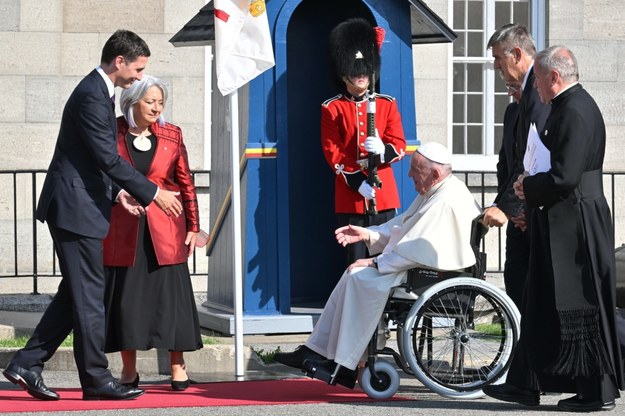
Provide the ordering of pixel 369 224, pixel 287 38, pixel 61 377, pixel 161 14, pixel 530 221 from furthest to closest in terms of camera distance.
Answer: pixel 161 14
pixel 287 38
pixel 369 224
pixel 61 377
pixel 530 221

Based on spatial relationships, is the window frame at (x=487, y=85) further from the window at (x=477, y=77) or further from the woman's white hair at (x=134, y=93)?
the woman's white hair at (x=134, y=93)

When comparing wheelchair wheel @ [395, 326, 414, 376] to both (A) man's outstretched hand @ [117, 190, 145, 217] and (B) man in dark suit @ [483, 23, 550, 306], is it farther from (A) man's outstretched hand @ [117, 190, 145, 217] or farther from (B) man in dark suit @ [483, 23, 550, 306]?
(A) man's outstretched hand @ [117, 190, 145, 217]

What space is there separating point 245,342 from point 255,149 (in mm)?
1305

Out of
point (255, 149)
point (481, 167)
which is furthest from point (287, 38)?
point (481, 167)

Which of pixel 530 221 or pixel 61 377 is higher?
pixel 530 221

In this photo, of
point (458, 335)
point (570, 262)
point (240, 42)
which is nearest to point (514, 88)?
point (570, 262)

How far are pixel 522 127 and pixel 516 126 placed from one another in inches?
6.8

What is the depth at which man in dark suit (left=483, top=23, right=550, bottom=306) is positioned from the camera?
9.08 m

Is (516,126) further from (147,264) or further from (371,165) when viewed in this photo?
(147,264)

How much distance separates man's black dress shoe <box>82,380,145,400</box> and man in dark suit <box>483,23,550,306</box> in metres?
2.17

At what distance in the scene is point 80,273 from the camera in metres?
8.78

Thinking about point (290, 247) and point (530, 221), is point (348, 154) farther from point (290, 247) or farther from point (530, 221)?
point (530, 221)

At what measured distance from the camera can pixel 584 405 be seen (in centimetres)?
844

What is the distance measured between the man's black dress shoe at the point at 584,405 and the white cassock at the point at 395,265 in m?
1.01
